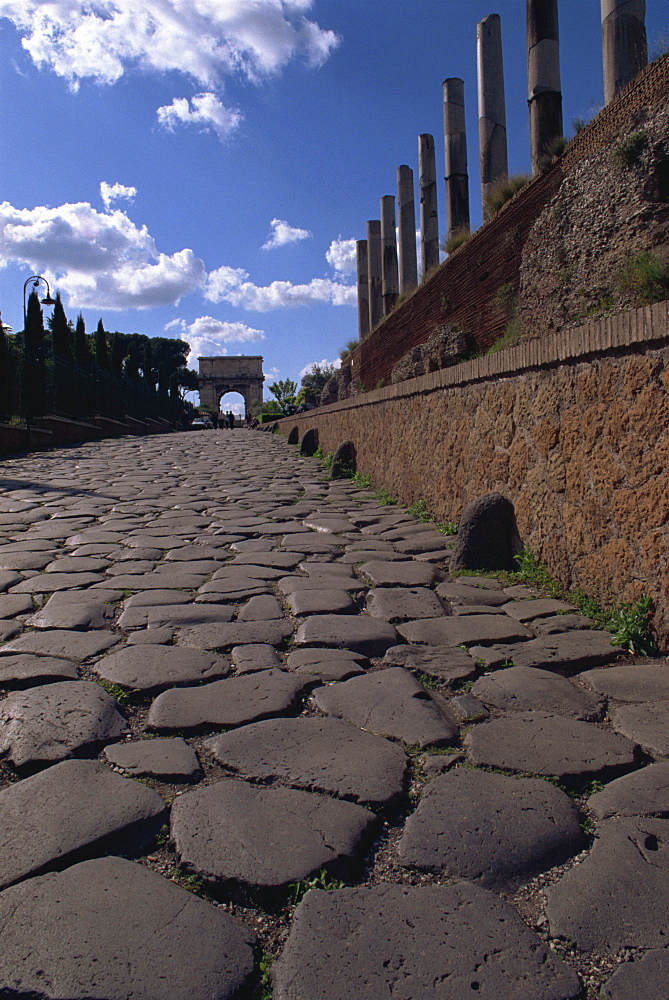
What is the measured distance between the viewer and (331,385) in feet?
97.7

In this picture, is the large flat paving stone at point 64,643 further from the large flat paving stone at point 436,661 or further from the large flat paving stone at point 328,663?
the large flat paving stone at point 436,661

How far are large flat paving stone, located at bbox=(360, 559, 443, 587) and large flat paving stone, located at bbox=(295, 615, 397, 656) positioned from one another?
0.71 meters

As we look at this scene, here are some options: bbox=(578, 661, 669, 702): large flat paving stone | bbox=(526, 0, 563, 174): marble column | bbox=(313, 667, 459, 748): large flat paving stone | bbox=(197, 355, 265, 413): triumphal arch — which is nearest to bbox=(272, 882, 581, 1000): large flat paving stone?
bbox=(313, 667, 459, 748): large flat paving stone

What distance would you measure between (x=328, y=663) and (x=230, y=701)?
522 millimetres

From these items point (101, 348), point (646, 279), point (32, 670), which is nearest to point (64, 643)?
point (32, 670)

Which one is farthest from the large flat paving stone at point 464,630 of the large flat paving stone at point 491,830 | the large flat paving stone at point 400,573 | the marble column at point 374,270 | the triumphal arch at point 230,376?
the triumphal arch at point 230,376

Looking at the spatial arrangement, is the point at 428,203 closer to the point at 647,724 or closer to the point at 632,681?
the point at 632,681

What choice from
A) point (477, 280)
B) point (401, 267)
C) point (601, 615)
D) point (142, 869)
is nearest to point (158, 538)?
point (601, 615)

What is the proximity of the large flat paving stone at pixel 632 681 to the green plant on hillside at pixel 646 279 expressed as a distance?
303cm

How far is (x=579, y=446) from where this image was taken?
145 inches

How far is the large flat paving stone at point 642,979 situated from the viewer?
1274 mm

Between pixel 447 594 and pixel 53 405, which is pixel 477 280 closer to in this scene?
pixel 447 594

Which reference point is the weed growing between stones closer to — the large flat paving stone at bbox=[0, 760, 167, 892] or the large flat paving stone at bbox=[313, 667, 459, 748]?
the large flat paving stone at bbox=[0, 760, 167, 892]

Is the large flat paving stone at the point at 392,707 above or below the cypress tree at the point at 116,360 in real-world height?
below
